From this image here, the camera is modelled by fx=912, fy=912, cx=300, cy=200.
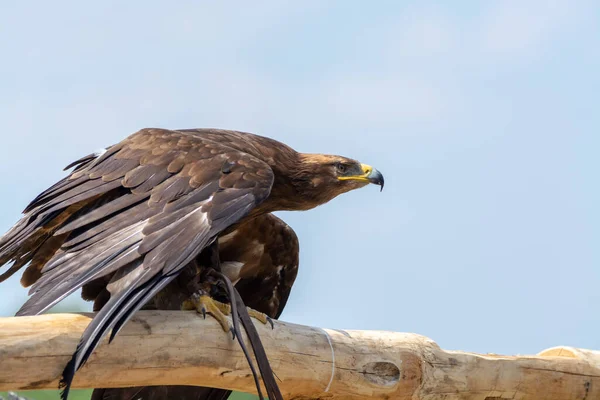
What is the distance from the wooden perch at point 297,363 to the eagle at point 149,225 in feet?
0.37

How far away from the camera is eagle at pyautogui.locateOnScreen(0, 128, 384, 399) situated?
11.9ft

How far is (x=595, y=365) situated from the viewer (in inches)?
198

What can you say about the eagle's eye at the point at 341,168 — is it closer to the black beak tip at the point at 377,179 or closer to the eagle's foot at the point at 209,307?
the black beak tip at the point at 377,179

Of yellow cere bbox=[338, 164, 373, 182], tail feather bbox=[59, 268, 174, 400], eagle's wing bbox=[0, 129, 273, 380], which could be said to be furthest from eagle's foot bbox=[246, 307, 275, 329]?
yellow cere bbox=[338, 164, 373, 182]

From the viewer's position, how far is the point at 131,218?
3.99 meters

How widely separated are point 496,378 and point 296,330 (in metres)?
1.16

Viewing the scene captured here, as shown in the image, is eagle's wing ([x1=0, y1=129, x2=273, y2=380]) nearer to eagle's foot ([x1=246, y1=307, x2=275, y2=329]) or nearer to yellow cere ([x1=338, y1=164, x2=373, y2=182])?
eagle's foot ([x1=246, y1=307, x2=275, y2=329])

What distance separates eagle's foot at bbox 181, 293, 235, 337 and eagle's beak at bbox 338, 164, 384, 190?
5.59 feet

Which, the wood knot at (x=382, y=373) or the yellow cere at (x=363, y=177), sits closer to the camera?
the wood knot at (x=382, y=373)

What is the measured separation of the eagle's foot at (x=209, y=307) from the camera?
4008 mm

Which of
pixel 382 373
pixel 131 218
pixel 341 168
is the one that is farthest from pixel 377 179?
pixel 131 218

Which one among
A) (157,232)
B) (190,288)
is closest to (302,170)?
(190,288)

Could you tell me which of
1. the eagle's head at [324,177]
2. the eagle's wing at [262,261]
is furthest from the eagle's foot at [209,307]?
the eagle's head at [324,177]

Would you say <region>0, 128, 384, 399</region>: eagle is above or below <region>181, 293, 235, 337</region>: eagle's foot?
above
